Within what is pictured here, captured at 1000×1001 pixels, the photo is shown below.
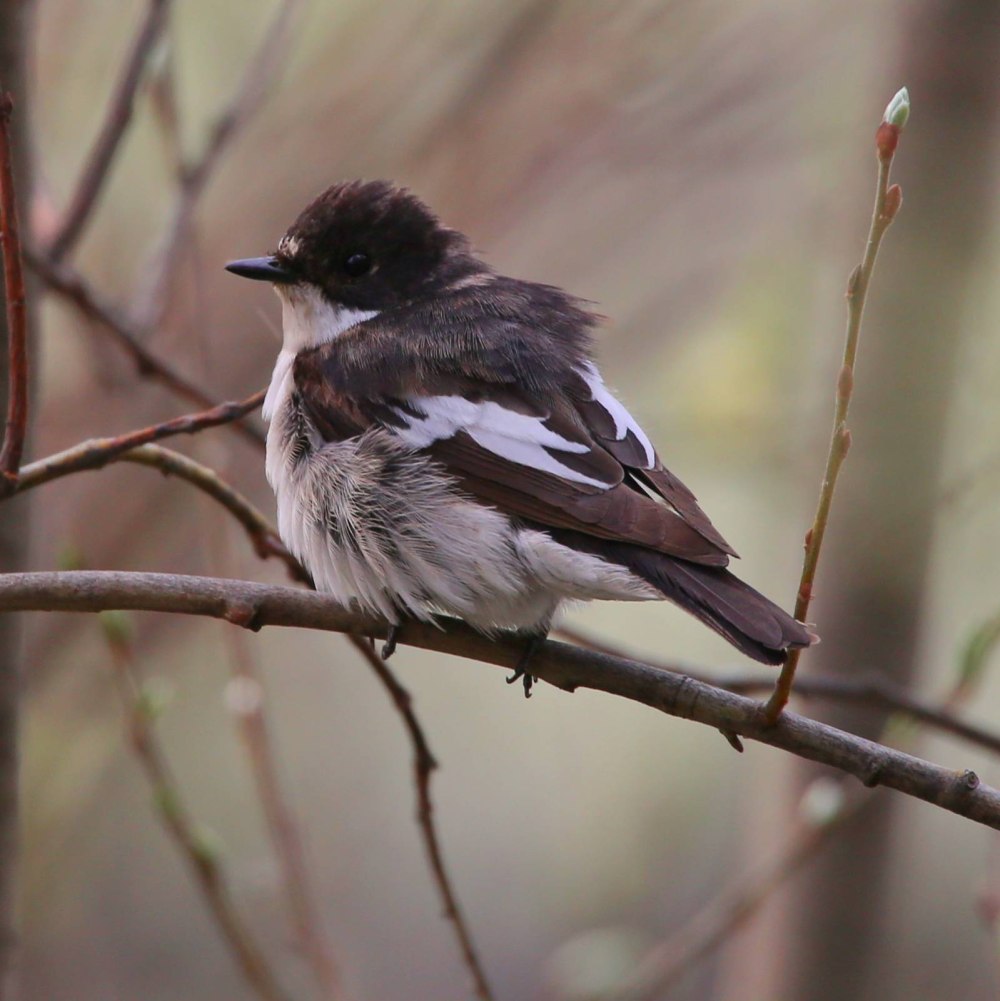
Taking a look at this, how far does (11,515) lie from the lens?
255cm

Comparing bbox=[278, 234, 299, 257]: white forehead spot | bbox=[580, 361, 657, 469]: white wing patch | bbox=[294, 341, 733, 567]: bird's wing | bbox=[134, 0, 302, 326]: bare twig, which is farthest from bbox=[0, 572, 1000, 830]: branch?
bbox=[134, 0, 302, 326]: bare twig

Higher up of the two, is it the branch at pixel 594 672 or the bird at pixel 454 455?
the bird at pixel 454 455

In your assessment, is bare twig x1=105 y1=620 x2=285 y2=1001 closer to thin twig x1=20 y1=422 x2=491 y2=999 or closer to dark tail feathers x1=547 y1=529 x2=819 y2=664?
thin twig x1=20 y1=422 x2=491 y2=999

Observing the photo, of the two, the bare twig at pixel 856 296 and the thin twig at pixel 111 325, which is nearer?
the bare twig at pixel 856 296

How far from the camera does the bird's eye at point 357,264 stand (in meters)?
3.07

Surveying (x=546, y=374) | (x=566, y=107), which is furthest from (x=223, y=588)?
(x=566, y=107)

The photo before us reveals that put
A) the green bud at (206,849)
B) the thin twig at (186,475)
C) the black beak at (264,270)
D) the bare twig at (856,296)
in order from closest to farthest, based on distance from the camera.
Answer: the bare twig at (856,296), the thin twig at (186,475), the green bud at (206,849), the black beak at (264,270)

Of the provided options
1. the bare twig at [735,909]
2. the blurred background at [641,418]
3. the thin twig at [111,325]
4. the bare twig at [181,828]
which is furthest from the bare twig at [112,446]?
the bare twig at [735,909]

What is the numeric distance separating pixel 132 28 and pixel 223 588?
12.2 ft

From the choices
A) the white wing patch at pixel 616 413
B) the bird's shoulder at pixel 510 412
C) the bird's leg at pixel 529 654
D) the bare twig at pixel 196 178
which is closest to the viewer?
the bird's leg at pixel 529 654

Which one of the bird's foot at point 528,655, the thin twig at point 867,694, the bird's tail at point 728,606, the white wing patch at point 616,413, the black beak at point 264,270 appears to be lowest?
the thin twig at point 867,694

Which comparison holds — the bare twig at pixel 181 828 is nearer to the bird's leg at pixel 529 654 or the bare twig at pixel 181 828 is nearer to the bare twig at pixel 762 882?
the bird's leg at pixel 529 654

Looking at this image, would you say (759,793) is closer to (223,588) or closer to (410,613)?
(410,613)

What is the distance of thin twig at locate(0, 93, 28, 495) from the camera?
5.85ft
